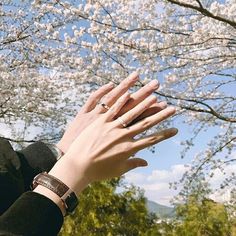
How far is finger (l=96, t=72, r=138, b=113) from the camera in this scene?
107cm

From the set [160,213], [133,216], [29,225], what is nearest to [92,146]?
[29,225]

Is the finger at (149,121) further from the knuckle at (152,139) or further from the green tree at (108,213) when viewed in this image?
the green tree at (108,213)

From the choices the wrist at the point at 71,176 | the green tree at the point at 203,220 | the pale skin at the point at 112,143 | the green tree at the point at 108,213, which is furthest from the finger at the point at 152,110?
the green tree at the point at 203,220

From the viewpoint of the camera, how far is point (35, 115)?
9344 millimetres

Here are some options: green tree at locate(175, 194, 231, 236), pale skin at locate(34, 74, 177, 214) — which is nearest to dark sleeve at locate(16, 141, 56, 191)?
pale skin at locate(34, 74, 177, 214)

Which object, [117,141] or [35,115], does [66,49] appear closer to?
[35,115]

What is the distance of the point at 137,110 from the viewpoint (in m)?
1.00

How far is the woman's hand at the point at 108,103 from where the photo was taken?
40.4 inches

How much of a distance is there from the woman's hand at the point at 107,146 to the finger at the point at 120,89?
2.5 inches

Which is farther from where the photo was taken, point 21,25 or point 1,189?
point 21,25

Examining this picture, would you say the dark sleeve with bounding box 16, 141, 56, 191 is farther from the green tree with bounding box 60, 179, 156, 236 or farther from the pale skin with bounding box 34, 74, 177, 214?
the green tree with bounding box 60, 179, 156, 236

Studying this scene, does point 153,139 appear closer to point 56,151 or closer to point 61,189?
point 61,189

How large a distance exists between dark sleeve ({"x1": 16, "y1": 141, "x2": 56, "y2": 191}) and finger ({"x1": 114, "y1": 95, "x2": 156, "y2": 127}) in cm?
36

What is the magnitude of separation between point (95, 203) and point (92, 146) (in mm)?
7957
